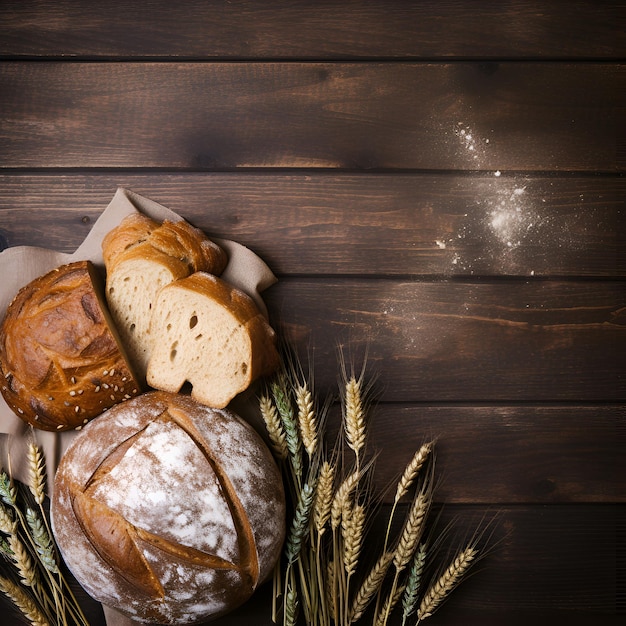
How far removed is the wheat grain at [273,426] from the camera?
1308mm

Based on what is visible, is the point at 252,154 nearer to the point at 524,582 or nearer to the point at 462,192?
the point at 462,192

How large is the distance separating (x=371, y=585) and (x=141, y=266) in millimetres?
840

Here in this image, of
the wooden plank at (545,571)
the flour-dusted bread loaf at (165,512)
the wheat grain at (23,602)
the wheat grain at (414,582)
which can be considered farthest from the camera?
the wooden plank at (545,571)

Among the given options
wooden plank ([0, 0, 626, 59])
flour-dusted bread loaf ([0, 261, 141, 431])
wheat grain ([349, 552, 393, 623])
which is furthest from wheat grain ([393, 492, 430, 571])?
wooden plank ([0, 0, 626, 59])

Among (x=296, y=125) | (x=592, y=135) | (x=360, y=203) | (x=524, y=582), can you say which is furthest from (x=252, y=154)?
(x=524, y=582)

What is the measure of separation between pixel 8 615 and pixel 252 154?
48.1 inches

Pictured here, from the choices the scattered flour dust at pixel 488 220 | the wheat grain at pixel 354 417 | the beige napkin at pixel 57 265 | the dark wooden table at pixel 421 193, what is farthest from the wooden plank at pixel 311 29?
the wheat grain at pixel 354 417

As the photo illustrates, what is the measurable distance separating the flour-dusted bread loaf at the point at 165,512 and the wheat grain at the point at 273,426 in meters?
0.11

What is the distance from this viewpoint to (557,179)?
143 cm

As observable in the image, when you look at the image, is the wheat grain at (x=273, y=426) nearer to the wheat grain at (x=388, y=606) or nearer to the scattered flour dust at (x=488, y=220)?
the wheat grain at (x=388, y=606)

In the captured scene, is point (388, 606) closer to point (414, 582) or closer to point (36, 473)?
point (414, 582)

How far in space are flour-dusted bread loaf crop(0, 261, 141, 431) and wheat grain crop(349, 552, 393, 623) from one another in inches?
25.4

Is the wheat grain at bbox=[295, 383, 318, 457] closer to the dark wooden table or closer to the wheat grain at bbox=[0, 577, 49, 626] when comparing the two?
the dark wooden table

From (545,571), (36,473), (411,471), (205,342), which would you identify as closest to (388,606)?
(411,471)
